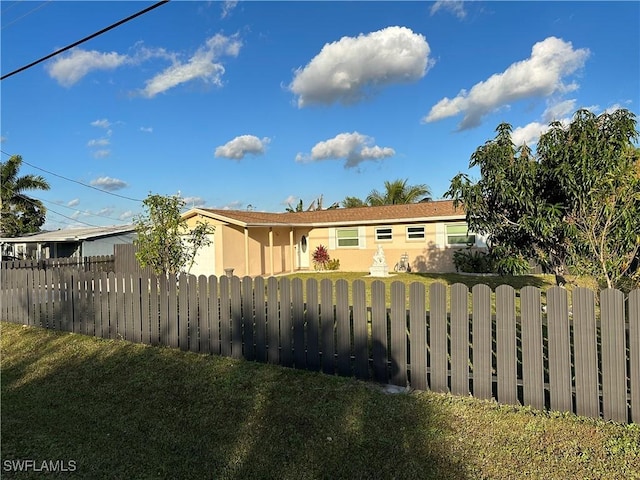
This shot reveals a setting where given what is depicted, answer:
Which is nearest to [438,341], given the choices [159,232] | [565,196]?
[565,196]

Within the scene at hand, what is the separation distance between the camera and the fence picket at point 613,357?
3.20m

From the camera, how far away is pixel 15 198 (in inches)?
1002

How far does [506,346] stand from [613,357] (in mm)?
815

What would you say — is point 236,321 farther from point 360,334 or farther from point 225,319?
point 360,334

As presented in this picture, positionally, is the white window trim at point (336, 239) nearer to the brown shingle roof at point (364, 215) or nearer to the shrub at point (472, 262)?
the brown shingle roof at point (364, 215)

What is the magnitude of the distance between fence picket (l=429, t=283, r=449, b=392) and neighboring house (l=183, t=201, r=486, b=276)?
12.6 meters

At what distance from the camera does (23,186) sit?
2550 centimetres

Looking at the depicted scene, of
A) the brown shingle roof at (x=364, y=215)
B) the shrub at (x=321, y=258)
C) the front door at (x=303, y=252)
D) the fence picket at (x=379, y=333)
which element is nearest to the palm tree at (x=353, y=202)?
the brown shingle roof at (x=364, y=215)

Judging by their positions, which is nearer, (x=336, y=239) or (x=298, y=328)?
(x=298, y=328)

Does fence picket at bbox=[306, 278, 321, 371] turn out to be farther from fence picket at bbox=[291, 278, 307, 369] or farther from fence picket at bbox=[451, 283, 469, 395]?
fence picket at bbox=[451, 283, 469, 395]

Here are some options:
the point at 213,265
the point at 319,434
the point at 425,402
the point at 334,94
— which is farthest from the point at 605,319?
the point at 334,94

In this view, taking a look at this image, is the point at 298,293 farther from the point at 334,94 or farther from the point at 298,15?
the point at 334,94

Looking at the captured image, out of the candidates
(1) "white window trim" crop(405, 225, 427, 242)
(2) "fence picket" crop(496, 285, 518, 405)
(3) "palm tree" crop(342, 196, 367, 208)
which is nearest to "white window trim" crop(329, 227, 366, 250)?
(1) "white window trim" crop(405, 225, 427, 242)

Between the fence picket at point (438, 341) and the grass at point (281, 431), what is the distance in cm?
15
